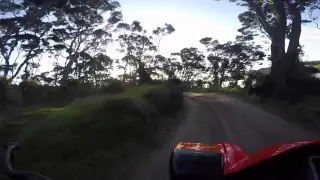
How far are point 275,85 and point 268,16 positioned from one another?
6.97 m

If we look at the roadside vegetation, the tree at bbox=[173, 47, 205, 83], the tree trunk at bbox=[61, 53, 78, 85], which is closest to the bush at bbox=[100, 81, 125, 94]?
the roadside vegetation

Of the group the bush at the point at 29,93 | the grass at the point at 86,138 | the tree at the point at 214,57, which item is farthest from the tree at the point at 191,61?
the grass at the point at 86,138

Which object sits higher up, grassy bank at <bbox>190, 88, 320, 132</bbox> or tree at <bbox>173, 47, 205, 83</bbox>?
tree at <bbox>173, 47, 205, 83</bbox>

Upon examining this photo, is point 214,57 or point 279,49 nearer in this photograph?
point 279,49

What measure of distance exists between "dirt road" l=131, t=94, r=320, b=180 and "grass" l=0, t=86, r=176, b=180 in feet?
2.17

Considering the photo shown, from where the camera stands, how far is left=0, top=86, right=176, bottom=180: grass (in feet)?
24.8

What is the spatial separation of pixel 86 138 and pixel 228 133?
4465mm

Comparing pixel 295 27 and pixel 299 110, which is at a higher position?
pixel 295 27

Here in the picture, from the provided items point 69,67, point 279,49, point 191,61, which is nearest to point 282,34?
point 279,49

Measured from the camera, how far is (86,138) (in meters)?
9.66

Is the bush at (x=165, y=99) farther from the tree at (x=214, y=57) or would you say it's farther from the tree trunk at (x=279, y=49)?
the tree at (x=214, y=57)

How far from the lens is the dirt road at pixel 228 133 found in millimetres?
8328

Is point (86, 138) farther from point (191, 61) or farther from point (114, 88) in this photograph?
point (191, 61)

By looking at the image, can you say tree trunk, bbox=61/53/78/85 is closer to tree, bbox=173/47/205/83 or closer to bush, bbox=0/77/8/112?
bush, bbox=0/77/8/112
